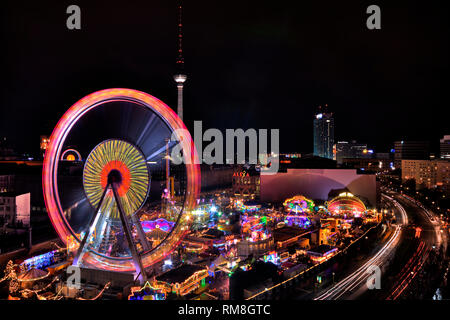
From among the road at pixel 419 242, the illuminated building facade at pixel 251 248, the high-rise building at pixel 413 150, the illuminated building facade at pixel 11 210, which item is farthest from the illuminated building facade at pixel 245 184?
the high-rise building at pixel 413 150

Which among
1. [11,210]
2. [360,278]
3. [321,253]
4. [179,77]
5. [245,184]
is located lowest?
[360,278]

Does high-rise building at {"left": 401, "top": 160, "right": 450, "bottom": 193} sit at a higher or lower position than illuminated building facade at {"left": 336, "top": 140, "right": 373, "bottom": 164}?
lower

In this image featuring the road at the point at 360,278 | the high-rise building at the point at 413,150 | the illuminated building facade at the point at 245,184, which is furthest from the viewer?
the high-rise building at the point at 413,150

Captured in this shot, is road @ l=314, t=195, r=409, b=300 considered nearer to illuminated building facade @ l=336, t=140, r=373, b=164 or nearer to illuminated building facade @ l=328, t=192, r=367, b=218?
illuminated building facade @ l=328, t=192, r=367, b=218

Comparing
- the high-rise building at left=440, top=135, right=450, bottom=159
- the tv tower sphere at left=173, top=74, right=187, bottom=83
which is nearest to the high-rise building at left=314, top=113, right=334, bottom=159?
the high-rise building at left=440, top=135, right=450, bottom=159

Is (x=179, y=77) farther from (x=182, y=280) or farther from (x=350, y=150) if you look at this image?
(x=350, y=150)

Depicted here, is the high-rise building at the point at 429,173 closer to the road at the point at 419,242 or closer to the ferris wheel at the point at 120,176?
the road at the point at 419,242

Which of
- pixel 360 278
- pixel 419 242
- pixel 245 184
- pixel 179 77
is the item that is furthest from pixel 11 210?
pixel 419 242
